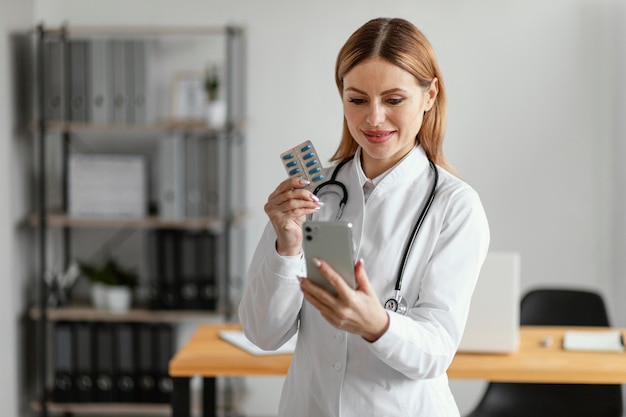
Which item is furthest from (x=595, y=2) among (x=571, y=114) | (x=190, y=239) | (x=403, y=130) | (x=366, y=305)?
(x=366, y=305)

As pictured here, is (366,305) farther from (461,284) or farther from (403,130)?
(403,130)

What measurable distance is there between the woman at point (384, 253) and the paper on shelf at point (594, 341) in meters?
1.24

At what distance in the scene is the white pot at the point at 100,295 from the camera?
3.86 meters

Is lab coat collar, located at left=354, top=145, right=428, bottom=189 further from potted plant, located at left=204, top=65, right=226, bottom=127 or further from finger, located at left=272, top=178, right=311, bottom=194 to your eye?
potted plant, located at left=204, top=65, right=226, bottom=127

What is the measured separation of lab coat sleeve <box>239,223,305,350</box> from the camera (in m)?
1.40

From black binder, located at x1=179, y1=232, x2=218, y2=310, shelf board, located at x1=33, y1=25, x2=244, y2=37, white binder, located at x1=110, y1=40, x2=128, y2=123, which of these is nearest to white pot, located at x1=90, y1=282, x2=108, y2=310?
black binder, located at x1=179, y1=232, x2=218, y2=310

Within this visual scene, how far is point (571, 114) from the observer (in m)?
3.93

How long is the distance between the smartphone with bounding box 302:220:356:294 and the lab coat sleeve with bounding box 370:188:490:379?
10 cm

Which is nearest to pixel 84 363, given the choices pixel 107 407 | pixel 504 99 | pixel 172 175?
pixel 107 407

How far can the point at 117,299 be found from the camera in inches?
151

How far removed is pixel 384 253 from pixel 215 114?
8.07 ft

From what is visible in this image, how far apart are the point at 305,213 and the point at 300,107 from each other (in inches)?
105

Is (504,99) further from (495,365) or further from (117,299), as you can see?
(117,299)

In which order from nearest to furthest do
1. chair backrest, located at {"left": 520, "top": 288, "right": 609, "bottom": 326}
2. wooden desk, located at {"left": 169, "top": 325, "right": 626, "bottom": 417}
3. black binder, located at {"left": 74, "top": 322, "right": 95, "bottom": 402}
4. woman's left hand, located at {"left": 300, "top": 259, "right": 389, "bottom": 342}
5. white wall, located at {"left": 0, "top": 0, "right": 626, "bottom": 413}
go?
1. woman's left hand, located at {"left": 300, "top": 259, "right": 389, "bottom": 342}
2. wooden desk, located at {"left": 169, "top": 325, "right": 626, "bottom": 417}
3. chair backrest, located at {"left": 520, "top": 288, "right": 609, "bottom": 326}
4. black binder, located at {"left": 74, "top": 322, "right": 95, "bottom": 402}
5. white wall, located at {"left": 0, "top": 0, "right": 626, "bottom": 413}
